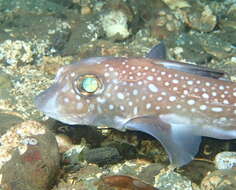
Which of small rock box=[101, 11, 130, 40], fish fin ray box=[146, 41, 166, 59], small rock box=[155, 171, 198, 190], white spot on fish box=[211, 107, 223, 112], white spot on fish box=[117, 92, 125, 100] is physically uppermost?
small rock box=[101, 11, 130, 40]

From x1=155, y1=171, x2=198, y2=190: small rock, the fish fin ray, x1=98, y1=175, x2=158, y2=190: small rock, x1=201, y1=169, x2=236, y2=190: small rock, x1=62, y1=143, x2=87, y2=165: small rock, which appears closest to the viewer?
x1=98, y1=175, x2=158, y2=190: small rock

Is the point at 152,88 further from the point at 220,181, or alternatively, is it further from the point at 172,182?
the point at 220,181

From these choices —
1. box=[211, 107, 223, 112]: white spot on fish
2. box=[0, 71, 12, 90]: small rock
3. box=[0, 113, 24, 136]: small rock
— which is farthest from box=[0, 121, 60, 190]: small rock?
box=[211, 107, 223, 112]: white spot on fish

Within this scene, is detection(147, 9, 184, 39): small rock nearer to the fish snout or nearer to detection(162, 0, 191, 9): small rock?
detection(162, 0, 191, 9): small rock

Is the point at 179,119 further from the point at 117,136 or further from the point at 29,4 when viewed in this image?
the point at 29,4

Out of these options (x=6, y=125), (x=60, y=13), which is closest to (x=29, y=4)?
(x=60, y=13)

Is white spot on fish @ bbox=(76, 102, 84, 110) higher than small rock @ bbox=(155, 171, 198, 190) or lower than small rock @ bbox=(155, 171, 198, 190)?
higher

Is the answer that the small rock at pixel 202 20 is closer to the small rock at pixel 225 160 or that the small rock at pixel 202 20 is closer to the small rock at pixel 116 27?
the small rock at pixel 116 27
